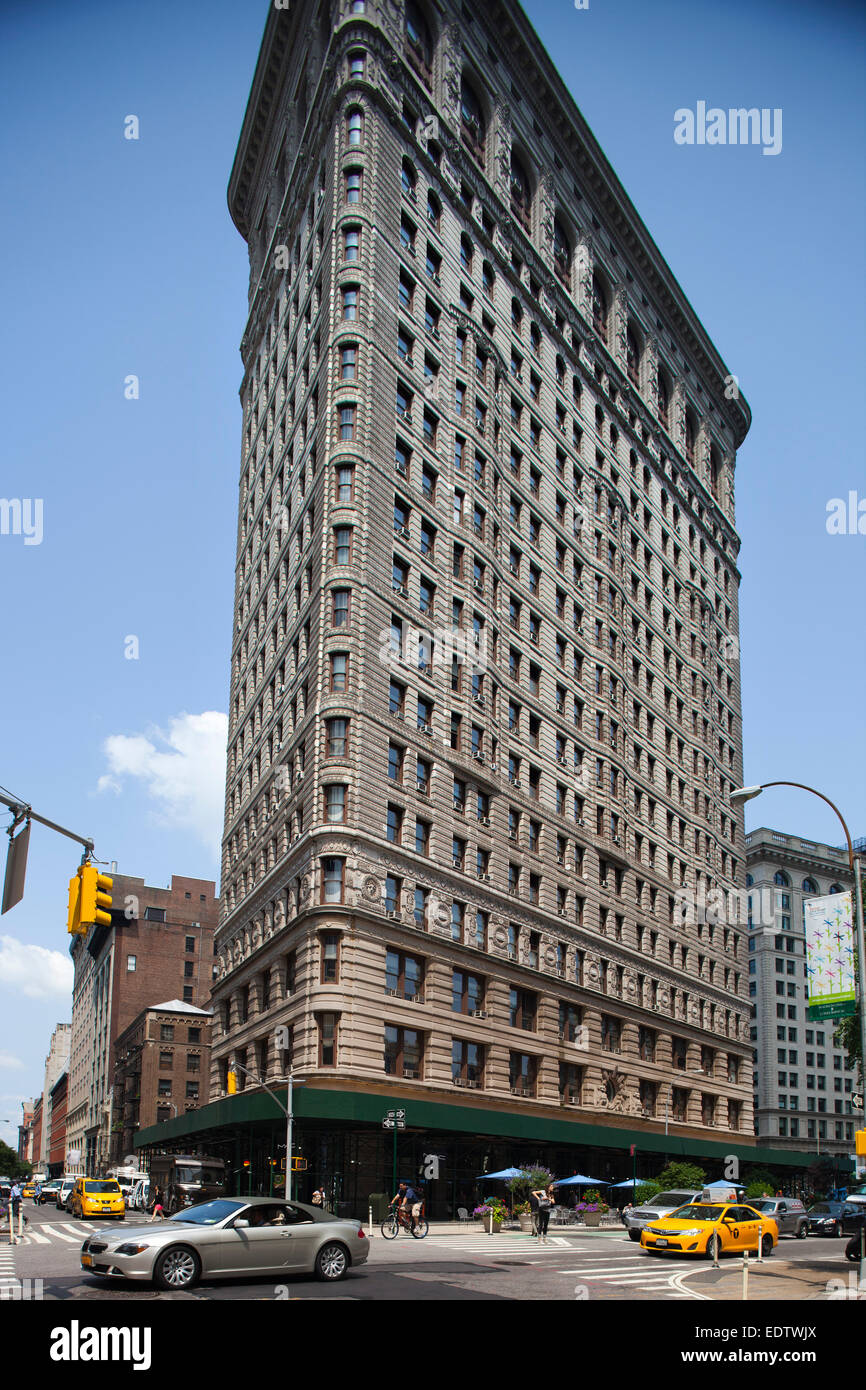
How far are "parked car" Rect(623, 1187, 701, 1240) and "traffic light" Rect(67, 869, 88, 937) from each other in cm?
2146

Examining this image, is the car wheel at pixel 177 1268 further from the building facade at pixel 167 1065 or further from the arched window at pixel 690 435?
the building facade at pixel 167 1065

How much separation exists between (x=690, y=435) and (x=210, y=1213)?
9101 cm

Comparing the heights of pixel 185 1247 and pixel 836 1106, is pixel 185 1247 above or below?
above

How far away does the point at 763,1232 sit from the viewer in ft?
102

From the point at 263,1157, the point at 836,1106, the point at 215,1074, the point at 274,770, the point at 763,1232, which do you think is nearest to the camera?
the point at 763,1232

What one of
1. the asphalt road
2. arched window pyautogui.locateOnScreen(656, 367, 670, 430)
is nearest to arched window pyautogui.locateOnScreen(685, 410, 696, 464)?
arched window pyautogui.locateOnScreen(656, 367, 670, 430)

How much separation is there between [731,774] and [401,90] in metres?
57.9

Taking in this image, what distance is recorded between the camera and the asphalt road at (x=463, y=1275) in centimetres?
1820

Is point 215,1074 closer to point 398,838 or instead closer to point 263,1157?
point 263,1157

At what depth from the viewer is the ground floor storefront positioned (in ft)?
142

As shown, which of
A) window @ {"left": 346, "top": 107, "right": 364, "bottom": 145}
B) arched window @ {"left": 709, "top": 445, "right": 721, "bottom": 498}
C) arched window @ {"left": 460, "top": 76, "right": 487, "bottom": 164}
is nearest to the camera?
window @ {"left": 346, "top": 107, "right": 364, "bottom": 145}

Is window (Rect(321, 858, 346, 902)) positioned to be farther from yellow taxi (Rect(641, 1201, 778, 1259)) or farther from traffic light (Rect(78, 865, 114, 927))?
traffic light (Rect(78, 865, 114, 927))

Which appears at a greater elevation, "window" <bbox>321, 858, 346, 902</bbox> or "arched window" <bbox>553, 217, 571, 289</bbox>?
"arched window" <bbox>553, 217, 571, 289</bbox>
